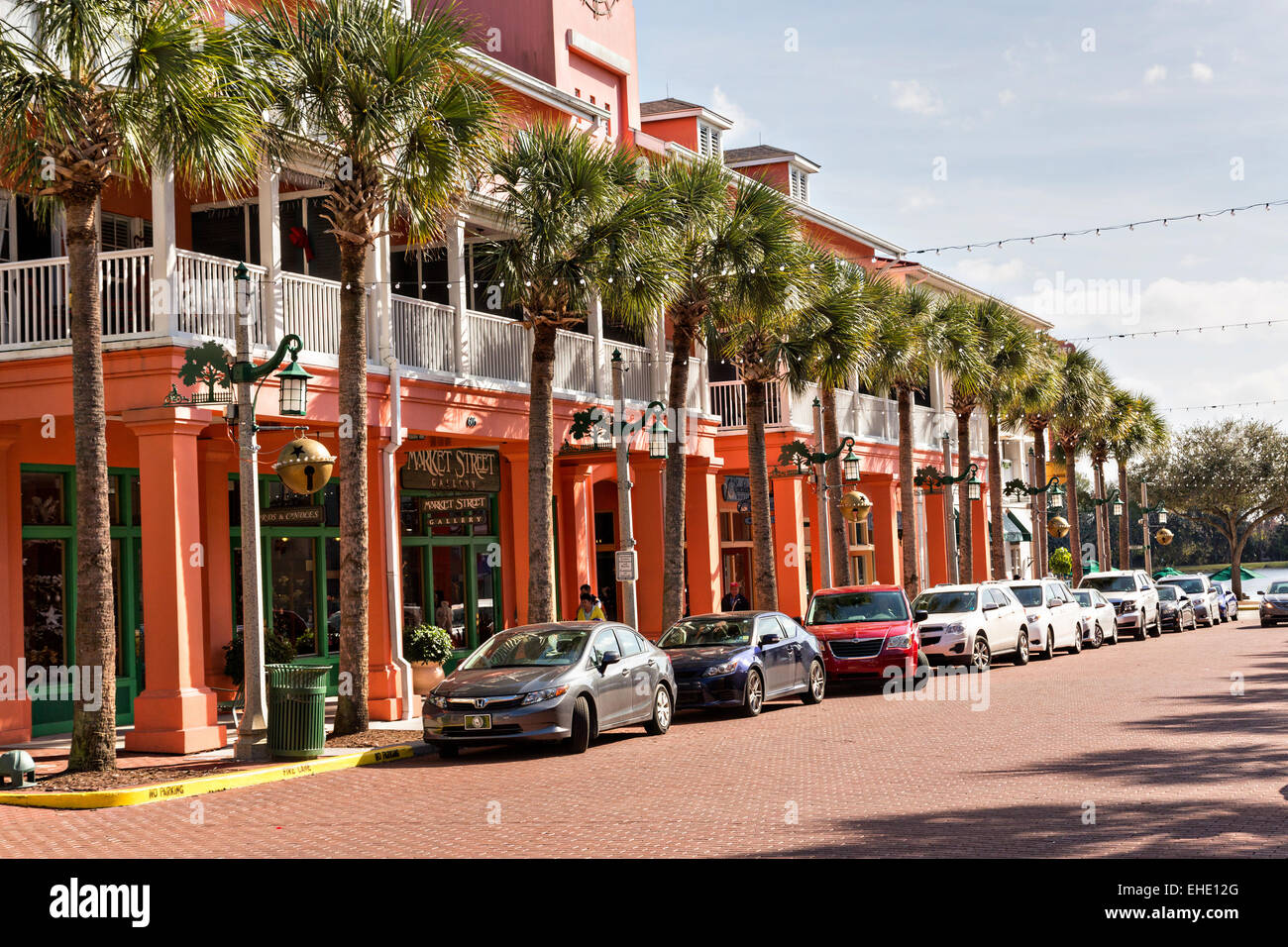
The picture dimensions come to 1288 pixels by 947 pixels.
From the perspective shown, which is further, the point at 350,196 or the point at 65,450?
the point at 65,450

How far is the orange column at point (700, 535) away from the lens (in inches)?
1220

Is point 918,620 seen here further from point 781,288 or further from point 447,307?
point 447,307

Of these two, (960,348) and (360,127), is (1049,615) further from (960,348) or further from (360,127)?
(360,127)

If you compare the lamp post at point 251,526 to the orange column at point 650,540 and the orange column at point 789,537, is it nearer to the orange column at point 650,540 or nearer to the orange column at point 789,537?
the orange column at point 650,540

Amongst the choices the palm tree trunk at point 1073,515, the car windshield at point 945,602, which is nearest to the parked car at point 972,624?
the car windshield at point 945,602

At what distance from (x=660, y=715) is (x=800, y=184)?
26.5m

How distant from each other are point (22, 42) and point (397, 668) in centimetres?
987

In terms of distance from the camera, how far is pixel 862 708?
70.3 ft

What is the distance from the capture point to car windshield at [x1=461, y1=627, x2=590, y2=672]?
17.7m

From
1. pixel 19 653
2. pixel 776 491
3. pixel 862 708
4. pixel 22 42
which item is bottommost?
pixel 862 708

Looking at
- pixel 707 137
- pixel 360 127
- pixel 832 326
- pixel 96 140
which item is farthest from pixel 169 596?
pixel 707 137

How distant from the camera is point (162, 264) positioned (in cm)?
1805

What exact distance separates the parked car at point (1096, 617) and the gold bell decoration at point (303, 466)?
23.5 meters

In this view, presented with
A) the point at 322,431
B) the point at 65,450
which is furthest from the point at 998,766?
the point at 65,450
